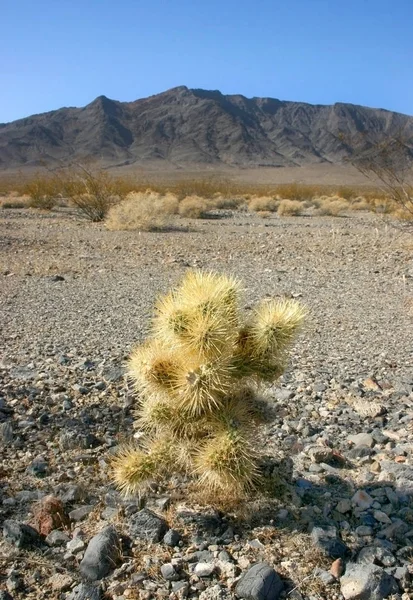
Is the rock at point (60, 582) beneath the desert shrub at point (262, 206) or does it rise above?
above

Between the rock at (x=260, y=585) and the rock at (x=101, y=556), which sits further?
the rock at (x=101, y=556)

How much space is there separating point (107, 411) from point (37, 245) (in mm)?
10631

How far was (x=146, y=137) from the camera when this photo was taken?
127 meters

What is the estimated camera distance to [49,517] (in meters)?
3.21

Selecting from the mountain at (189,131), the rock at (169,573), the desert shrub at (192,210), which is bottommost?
the desert shrub at (192,210)

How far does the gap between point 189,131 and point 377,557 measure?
430ft

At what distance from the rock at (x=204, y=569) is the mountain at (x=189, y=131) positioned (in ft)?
A: 335

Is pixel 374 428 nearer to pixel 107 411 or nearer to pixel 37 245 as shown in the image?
pixel 107 411

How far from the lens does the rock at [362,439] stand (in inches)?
164

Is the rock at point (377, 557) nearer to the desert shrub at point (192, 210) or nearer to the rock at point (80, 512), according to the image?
the rock at point (80, 512)

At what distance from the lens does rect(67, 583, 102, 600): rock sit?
2662mm

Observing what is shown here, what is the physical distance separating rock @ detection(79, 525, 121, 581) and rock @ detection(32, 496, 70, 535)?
299 mm

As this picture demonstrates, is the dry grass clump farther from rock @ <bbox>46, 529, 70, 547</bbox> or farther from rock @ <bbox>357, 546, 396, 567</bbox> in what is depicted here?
rock @ <bbox>357, 546, 396, 567</bbox>

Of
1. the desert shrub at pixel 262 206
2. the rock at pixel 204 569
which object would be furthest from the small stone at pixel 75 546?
the desert shrub at pixel 262 206
